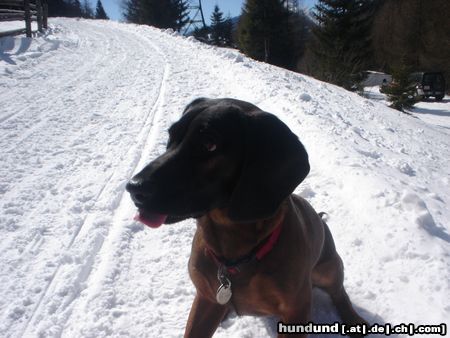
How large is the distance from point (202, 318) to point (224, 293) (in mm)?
315

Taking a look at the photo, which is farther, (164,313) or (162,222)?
(164,313)

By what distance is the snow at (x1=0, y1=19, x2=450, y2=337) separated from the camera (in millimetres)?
2508

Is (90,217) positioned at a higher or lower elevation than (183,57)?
lower

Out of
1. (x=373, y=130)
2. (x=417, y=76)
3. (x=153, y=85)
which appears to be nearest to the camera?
(x=373, y=130)

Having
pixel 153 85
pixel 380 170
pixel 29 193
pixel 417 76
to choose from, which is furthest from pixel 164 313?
pixel 417 76

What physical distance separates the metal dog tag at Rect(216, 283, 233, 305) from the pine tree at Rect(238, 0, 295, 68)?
3396 cm

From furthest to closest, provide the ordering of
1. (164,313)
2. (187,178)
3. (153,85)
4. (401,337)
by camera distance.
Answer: (153,85)
(164,313)
(401,337)
(187,178)

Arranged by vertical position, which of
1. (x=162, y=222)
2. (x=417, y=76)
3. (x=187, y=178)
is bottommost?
(x=417, y=76)

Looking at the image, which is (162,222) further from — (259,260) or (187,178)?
(259,260)

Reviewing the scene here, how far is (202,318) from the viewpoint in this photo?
85.4 inches

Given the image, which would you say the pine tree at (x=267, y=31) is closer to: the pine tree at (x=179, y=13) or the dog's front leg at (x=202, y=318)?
the pine tree at (x=179, y=13)

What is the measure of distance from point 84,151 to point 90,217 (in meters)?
1.81

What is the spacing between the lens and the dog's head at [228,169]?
1.73m

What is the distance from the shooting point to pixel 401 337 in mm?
2295
